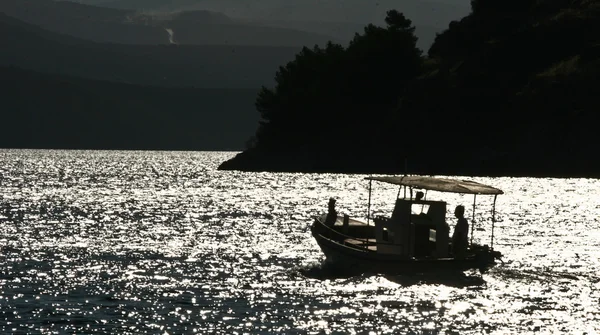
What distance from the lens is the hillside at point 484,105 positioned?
16100 centimetres

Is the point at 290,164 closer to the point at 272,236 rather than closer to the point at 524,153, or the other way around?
the point at 524,153

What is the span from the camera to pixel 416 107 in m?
180

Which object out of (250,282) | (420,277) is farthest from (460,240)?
(250,282)

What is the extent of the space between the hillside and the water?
6865 centimetres

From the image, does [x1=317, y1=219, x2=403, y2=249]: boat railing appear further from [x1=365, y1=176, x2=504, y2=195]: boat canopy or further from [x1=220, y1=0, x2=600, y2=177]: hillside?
[x1=220, y1=0, x2=600, y2=177]: hillside

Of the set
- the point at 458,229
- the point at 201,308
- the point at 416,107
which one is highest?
the point at 416,107

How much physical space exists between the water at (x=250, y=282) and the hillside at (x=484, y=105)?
68.6 metres

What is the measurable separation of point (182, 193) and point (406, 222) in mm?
79637

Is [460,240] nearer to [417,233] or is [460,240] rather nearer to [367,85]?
[417,233]

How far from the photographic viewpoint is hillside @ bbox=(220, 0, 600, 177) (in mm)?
161000

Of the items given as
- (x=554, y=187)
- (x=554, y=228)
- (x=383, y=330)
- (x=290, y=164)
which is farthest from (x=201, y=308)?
(x=290, y=164)

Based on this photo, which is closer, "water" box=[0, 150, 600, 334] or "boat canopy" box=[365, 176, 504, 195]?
"water" box=[0, 150, 600, 334]

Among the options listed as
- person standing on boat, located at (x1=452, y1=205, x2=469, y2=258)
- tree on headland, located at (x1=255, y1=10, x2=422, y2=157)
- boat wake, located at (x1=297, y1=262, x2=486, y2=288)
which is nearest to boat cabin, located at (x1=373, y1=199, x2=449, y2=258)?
person standing on boat, located at (x1=452, y1=205, x2=469, y2=258)

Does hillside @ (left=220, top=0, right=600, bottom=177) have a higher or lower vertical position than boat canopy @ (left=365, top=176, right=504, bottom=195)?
higher
